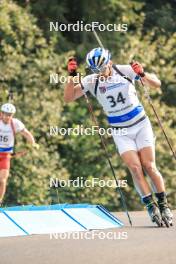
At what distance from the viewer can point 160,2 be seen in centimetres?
3288

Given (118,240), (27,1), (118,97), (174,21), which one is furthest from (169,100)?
(118,240)

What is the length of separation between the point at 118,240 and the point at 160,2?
23.3m

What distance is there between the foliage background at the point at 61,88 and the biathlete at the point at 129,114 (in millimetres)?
10738

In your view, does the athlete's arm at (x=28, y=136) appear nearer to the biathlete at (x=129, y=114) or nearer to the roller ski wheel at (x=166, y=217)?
the biathlete at (x=129, y=114)

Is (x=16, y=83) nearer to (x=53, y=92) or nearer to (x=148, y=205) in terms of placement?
(x=53, y=92)

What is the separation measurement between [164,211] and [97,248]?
7.90 feet

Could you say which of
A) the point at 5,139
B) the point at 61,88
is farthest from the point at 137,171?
the point at 61,88

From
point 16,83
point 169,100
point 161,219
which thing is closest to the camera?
point 161,219

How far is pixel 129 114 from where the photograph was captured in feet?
39.9

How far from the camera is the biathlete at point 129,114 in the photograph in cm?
1203

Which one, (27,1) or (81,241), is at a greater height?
(27,1)

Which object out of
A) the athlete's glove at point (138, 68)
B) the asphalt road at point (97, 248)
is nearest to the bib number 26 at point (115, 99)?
the athlete's glove at point (138, 68)

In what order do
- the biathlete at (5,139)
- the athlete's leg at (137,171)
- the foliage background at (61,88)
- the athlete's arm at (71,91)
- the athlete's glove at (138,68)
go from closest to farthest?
the athlete's glove at (138,68)
the athlete's leg at (137,171)
the athlete's arm at (71,91)
the biathlete at (5,139)
the foliage background at (61,88)

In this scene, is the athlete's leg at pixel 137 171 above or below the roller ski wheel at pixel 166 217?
above
